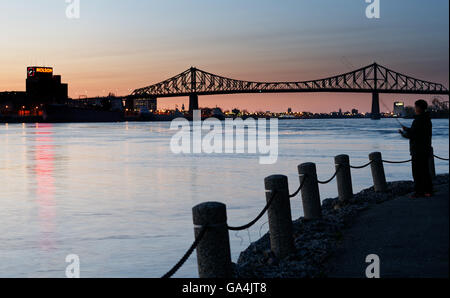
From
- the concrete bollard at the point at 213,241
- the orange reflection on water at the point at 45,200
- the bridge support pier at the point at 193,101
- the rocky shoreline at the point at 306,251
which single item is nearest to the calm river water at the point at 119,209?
the orange reflection on water at the point at 45,200

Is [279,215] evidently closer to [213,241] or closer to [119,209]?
[213,241]

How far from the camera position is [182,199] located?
18656 millimetres

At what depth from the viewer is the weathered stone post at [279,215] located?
7.55m

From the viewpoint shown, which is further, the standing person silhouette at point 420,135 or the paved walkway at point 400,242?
the standing person silhouette at point 420,135

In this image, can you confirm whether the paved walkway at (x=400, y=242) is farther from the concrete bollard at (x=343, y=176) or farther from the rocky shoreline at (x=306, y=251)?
the concrete bollard at (x=343, y=176)

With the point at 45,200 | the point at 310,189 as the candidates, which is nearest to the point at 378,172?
the point at 310,189

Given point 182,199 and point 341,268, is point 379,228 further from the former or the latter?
point 182,199

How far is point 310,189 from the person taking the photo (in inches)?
382

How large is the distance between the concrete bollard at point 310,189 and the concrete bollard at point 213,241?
12.8ft

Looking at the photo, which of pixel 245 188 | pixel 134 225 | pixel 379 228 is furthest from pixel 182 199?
pixel 379 228

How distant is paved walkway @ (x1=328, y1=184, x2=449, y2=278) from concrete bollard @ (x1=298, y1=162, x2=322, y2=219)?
0.70 m

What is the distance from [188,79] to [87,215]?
185 meters

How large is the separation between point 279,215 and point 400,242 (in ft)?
5.18

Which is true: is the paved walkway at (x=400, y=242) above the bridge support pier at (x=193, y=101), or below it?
below
